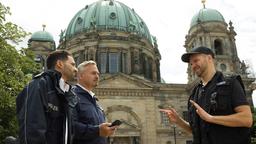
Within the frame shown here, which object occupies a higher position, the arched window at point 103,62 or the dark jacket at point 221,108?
the arched window at point 103,62

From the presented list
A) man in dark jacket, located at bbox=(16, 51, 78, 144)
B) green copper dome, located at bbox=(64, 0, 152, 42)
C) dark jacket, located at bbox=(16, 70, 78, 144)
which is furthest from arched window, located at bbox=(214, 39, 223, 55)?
dark jacket, located at bbox=(16, 70, 78, 144)

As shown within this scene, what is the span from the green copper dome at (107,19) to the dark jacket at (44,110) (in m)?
38.9

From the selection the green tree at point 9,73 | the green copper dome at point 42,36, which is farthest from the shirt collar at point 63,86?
the green copper dome at point 42,36

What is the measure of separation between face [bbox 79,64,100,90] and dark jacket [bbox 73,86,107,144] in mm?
124

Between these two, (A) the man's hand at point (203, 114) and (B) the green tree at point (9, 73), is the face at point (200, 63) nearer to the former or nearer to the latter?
(A) the man's hand at point (203, 114)

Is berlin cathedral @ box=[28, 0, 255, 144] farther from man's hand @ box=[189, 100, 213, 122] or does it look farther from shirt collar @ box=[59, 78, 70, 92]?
man's hand @ box=[189, 100, 213, 122]

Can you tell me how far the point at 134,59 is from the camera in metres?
41.2

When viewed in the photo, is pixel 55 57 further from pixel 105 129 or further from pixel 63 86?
pixel 105 129

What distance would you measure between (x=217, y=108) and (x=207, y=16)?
119 feet

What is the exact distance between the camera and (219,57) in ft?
122

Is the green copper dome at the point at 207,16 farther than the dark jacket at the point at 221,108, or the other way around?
the green copper dome at the point at 207,16

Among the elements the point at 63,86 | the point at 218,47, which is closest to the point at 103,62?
the point at 218,47

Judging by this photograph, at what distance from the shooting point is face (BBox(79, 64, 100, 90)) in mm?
5574

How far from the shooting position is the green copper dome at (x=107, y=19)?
44.3 m
